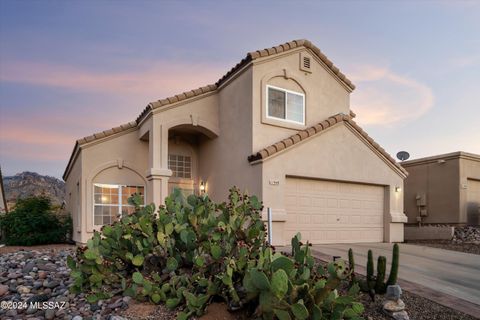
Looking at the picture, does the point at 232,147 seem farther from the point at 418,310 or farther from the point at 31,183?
the point at 31,183

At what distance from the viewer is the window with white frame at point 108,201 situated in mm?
12437

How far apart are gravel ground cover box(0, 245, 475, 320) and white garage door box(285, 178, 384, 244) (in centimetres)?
558

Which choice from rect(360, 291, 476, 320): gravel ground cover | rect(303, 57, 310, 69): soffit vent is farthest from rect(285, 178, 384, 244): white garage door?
rect(360, 291, 476, 320): gravel ground cover

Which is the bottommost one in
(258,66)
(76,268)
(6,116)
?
(76,268)

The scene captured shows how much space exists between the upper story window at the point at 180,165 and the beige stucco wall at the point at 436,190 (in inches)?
503

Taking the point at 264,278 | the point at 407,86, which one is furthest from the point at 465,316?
the point at 407,86

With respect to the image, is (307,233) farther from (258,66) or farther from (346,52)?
(346,52)

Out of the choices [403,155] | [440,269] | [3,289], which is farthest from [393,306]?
[403,155]

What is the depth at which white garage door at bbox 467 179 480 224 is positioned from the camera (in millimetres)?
16859

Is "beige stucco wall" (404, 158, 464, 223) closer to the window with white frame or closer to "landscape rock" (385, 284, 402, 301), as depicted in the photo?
"landscape rock" (385, 284, 402, 301)

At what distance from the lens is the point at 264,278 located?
10.3ft

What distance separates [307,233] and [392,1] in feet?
28.0

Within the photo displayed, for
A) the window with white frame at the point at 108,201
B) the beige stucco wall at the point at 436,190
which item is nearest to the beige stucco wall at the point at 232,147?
the window with white frame at the point at 108,201

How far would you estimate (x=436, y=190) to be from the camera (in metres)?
17.4
